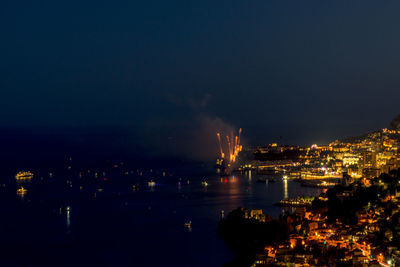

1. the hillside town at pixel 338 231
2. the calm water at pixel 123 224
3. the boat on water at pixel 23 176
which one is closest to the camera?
the hillside town at pixel 338 231

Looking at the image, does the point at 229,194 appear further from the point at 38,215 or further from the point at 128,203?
the point at 38,215

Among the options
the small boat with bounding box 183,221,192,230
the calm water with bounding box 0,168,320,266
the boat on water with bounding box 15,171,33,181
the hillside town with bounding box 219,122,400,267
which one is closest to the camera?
the hillside town with bounding box 219,122,400,267

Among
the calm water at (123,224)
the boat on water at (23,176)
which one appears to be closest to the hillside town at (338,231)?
the calm water at (123,224)

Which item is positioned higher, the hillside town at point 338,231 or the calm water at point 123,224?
the hillside town at point 338,231

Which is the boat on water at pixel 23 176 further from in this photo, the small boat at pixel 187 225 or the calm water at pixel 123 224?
the small boat at pixel 187 225

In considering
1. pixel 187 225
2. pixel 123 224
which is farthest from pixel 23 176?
pixel 187 225

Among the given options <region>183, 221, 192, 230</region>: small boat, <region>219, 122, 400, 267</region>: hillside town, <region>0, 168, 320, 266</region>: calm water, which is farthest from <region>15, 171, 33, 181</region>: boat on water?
<region>219, 122, 400, 267</region>: hillside town

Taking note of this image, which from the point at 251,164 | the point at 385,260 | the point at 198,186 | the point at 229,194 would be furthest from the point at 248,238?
the point at 251,164

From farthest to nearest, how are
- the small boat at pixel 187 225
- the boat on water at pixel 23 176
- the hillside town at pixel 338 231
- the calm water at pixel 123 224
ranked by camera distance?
the boat on water at pixel 23 176 → the small boat at pixel 187 225 → the calm water at pixel 123 224 → the hillside town at pixel 338 231

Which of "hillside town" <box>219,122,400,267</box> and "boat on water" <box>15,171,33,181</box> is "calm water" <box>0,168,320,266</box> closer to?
"hillside town" <box>219,122,400,267</box>

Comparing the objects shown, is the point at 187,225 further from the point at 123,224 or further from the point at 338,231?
the point at 338,231
